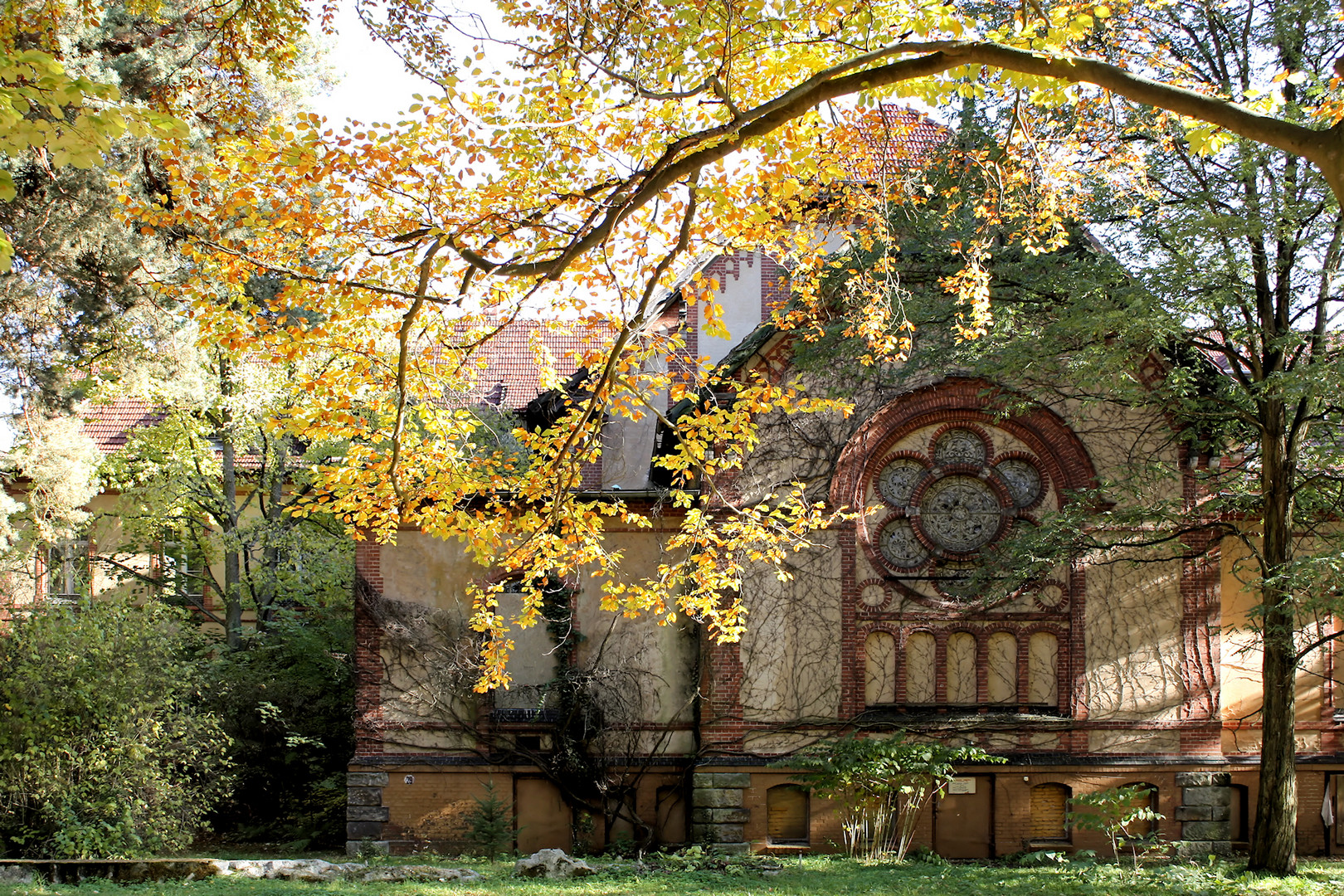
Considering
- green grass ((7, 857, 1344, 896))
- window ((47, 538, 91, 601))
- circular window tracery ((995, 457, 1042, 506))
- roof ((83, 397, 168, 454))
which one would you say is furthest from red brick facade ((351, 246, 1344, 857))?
roof ((83, 397, 168, 454))

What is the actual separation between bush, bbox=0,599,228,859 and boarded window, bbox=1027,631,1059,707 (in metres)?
11.2

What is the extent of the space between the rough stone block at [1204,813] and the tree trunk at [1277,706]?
2.22 m

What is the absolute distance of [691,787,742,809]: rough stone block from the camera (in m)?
15.5

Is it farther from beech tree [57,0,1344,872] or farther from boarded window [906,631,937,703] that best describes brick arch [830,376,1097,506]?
beech tree [57,0,1344,872]

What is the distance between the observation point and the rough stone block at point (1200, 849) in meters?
15.3

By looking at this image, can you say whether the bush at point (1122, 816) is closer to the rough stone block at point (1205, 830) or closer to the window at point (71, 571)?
the rough stone block at point (1205, 830)

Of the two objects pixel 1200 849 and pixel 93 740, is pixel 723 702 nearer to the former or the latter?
pixel 1200 849

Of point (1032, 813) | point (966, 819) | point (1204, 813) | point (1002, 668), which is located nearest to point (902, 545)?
point (1002, 668)

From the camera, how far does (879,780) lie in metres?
14.8

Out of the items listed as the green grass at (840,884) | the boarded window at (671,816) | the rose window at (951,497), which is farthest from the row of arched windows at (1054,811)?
the boarded window at (671,816)

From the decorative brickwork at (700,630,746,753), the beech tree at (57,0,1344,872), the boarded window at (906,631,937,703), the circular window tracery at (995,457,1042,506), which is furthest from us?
the circular window tracery at (995,457,1042,506)

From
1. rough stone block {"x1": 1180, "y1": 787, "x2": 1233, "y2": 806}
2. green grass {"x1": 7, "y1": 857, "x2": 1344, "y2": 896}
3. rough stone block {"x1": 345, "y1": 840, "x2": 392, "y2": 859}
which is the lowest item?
rough stone block {"x1": 345, "y1": 840, "x2": 392, "y2": 859}

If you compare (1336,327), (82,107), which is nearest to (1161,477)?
(1336,327)

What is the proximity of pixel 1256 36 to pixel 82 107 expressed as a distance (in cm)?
1236
